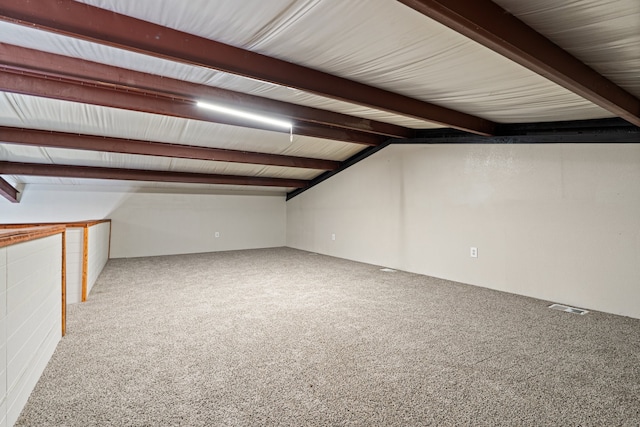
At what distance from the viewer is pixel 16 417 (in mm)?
1571

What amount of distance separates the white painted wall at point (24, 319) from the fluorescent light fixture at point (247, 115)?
1.74m

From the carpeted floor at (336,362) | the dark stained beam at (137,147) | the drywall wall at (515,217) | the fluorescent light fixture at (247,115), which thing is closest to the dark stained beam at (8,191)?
the dark stained beam at (137,147)

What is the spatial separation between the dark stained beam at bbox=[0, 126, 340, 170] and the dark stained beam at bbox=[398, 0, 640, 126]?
14.6 ft

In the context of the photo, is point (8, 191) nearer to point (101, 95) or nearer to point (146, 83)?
point (101, 95)

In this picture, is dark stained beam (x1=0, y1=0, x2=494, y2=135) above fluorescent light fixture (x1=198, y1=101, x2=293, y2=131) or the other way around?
the other way around

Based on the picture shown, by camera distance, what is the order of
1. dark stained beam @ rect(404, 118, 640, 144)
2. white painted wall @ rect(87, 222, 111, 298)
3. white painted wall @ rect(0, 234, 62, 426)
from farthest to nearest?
white painted wall @ rect(87, 222, 111, 298)
dark stained beam @ rect(404, 118, 640, 144)
white painted wall @ rect(0, 234, 62, 426)

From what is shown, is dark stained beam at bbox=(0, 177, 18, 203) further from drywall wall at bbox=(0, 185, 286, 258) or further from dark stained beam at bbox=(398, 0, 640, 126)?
dark stained beam at bbox=(398, 0, 640, 126)

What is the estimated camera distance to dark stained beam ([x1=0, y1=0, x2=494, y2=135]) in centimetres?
176

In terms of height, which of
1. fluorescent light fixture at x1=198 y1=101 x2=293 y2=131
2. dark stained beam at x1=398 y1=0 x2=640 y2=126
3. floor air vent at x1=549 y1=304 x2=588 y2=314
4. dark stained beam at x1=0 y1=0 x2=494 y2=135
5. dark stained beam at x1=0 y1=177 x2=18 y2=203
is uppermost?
fluorescent light fixture at x1=198 y1=101 x2=293 y2=131

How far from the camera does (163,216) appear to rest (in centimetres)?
746

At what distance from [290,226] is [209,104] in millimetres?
5785

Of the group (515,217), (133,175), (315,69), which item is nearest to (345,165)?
(515,217)

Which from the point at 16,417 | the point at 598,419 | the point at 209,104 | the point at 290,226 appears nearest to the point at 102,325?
the point at 16,417

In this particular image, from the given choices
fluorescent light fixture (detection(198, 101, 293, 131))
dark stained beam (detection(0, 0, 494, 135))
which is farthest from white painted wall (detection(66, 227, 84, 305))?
dark stained beam (detection(0, 0, 494, 135))
